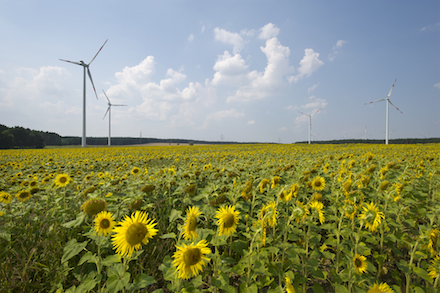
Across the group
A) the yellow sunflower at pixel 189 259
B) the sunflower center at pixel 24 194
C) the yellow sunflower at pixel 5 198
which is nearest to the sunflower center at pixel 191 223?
the yellow sunflower at pixel 189 259

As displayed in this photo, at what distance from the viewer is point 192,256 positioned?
56.7 inches

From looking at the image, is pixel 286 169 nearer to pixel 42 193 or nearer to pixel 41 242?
pixel 41 242

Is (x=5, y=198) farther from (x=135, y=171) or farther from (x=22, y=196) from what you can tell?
(x=135, y=171)

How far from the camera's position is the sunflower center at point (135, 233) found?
1.49 meters

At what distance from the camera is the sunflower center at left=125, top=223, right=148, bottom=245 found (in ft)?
4.90

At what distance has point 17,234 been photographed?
2.61 metres

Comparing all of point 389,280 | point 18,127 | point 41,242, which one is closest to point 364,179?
point 389,280

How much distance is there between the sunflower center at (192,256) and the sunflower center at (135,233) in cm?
36

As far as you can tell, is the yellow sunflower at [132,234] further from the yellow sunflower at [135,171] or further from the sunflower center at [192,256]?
the yellow sunflower at [135,171]

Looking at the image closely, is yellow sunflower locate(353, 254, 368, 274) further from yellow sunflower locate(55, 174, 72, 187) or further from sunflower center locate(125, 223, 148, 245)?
yellow sunflower locate(55, 174, 72, 187)

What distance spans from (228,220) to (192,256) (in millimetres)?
465

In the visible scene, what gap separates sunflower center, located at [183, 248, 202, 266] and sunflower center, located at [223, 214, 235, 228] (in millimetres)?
395

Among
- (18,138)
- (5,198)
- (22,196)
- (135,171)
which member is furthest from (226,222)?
(18,138)

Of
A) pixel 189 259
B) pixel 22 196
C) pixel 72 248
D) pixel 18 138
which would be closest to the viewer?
pixel 189 259
